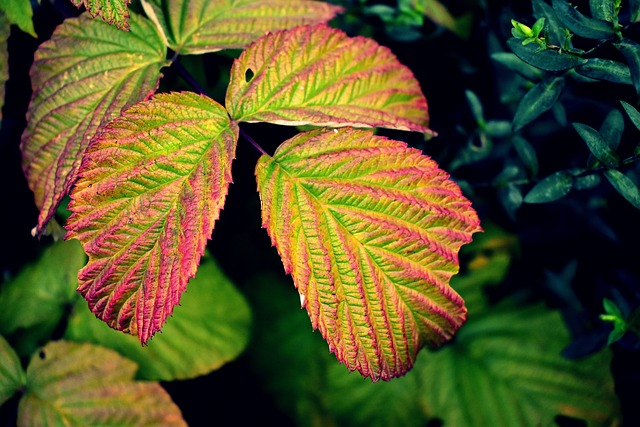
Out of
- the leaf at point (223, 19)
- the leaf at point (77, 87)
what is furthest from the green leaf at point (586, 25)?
the leaf at point (77, 87)

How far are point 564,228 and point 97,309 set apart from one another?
1.27 m

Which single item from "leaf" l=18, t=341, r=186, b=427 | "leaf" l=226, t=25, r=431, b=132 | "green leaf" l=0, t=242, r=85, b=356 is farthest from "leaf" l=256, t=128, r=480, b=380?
"green leaf" l=0, t=242, r=85, b=356

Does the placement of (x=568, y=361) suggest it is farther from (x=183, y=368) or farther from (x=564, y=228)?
(x=183, y=368)

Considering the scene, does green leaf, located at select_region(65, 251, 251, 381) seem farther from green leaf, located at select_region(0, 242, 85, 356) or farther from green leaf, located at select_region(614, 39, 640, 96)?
green leaf, located at select_region(614, 39, 640, 96)

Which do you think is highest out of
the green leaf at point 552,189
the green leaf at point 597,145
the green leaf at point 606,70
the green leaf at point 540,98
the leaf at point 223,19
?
the leaf at point 223,19

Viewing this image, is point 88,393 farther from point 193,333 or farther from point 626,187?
point 626,187

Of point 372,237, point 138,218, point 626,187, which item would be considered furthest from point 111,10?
point 626,187

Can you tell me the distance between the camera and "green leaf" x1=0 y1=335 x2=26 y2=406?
1.19 m

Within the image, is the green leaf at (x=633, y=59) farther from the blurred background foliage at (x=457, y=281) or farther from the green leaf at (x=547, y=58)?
the blurred background foliage at (x=457, y=281)

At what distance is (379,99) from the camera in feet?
3.20

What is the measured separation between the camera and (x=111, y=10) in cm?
87

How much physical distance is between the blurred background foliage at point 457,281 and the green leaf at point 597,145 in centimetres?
21

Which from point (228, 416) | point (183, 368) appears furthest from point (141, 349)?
point (228, 416)

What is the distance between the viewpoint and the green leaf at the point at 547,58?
882mm
